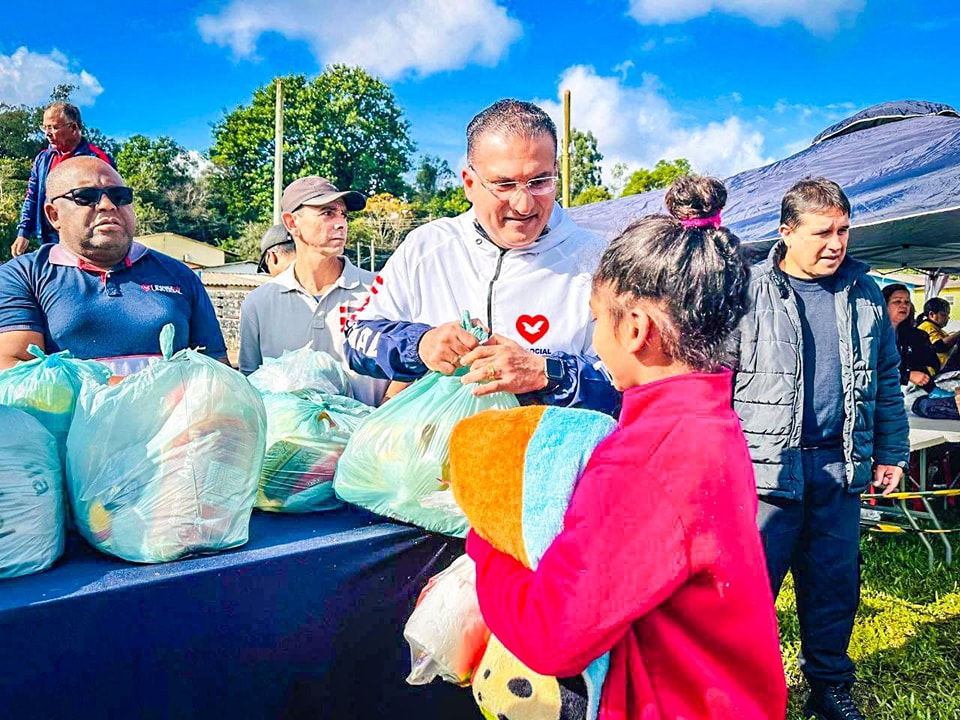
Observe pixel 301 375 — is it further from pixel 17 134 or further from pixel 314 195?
pixel 17 134

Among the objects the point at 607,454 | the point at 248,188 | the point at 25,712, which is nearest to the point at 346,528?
the point at 25,712

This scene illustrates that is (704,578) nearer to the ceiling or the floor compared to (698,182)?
nearer to the floor

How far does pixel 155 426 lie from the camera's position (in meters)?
1.20

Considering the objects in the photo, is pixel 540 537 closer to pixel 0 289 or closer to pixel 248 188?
pixel 0 289

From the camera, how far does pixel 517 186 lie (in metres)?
1.55

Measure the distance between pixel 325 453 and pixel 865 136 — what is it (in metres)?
5.68

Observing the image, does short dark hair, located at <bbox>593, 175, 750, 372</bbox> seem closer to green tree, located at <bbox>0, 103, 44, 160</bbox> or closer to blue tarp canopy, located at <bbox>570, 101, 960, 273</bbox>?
blue tarp canopy, located at <bbox>570, 101, 960, 273</bbox>

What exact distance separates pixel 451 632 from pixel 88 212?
1.62 m

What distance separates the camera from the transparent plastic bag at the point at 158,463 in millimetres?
1174

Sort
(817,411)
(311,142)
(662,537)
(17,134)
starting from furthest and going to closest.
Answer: (311,142) → (17,134) → (817,411) → (662,537)

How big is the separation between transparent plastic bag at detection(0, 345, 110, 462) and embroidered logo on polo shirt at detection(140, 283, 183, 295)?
78 centimetres

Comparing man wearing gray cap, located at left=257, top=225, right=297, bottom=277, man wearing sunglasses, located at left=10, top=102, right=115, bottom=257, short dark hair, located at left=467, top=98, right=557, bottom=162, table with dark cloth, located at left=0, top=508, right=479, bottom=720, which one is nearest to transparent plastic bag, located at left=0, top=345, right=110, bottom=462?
table with dark cloth, located at left=0, top=508, right=479, bottom=720

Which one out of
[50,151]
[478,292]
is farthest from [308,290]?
[50,151]

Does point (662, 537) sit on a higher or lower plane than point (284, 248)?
lower
